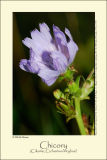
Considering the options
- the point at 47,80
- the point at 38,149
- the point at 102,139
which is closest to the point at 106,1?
the point at 47,80

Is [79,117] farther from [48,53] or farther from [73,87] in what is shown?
[48,53]

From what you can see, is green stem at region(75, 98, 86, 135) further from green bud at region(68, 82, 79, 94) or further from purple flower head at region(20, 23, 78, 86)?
purple flower head at region(20, 23, 78, 86)

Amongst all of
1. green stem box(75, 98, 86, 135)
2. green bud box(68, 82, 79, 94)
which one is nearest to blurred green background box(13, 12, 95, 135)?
green stem box(75, 98, 86, 135)

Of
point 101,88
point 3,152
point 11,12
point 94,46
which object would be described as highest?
point 11,12

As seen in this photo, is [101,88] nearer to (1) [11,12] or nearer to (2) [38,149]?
(2) [38,149]

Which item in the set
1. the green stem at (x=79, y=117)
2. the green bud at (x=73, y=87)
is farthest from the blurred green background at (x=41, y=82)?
the green bud at (x=73, y=87)
